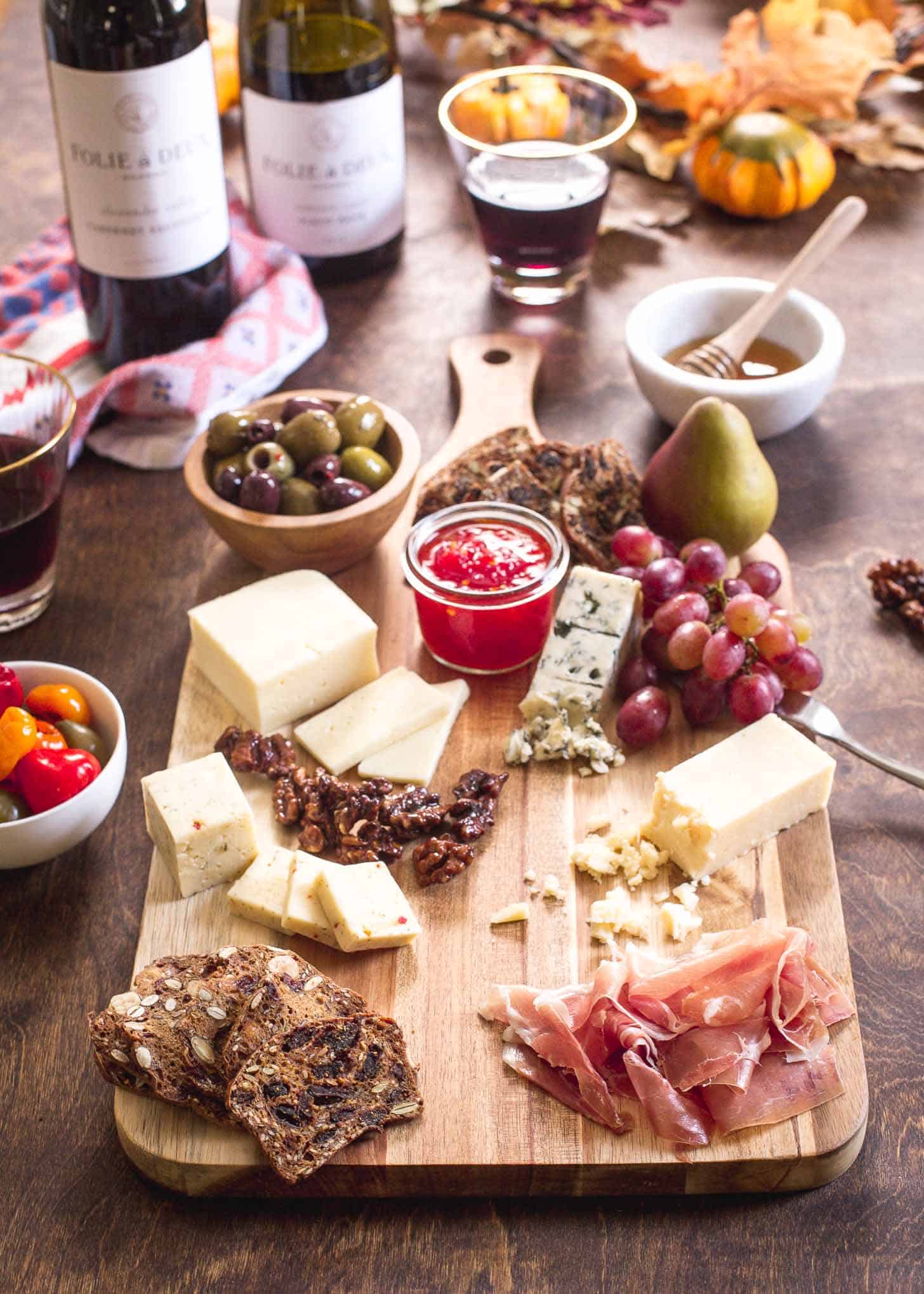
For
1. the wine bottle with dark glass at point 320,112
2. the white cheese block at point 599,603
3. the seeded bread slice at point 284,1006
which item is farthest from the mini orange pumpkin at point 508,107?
the seeded bread slice at point 284,1006

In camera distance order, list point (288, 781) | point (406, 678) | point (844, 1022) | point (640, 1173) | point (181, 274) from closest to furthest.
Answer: point (640, 1173) → point (844, 1022) → point (288, 781) → point (406, 678) → point (181, 274)

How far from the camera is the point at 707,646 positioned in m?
1.64

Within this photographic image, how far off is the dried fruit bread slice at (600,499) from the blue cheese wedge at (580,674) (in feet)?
0.45

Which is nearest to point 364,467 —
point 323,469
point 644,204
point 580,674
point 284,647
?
point 323,469

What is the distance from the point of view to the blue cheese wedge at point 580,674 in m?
1.63

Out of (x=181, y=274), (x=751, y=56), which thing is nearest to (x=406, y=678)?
(x=181, y=274)

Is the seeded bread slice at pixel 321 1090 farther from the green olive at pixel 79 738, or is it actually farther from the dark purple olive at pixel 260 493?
the dark purple olive at pixel 260 493

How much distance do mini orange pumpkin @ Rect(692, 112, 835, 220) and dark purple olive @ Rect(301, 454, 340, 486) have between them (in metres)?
1.19

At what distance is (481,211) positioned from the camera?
2301 millimetres

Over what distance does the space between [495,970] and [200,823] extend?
350 mm

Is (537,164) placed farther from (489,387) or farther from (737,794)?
(737,794)

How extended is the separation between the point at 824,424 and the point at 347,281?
92 centimetres

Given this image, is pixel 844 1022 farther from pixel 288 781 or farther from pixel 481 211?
pixel 481 211

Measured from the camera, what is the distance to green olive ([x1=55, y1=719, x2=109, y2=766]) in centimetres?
153
